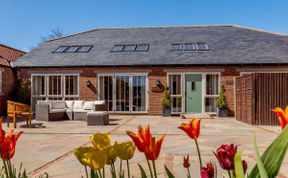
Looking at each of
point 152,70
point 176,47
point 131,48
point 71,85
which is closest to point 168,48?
point 176,47

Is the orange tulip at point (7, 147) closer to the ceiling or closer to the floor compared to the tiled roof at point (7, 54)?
closer to the floor

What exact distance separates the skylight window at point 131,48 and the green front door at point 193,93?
135 inches

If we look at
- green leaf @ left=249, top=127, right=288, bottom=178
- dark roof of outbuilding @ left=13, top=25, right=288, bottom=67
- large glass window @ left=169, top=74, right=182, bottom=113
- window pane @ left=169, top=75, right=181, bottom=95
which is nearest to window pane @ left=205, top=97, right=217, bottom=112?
large glass window @ left=169, top=74, right=182, bottom=113

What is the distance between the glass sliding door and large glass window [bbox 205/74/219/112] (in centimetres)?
451

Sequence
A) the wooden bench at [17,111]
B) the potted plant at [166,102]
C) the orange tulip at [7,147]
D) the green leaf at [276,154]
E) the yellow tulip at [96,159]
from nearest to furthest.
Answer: the green leaf at [276,154] < the yellow tulip at [96,159] < the orange tulip at [7,147] < the wooden bench at [17,111] < the potted plant at [166,102]

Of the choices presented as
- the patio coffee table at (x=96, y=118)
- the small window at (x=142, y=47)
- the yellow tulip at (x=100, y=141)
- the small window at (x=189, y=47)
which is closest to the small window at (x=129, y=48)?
the small window at (x=142, y=47)

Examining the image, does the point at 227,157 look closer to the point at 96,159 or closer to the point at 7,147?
the point at 96,159

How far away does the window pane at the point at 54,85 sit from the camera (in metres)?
15.3

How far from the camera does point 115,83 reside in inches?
586

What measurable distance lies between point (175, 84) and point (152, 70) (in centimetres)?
154

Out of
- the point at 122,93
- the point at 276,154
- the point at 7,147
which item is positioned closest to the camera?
the point at 276,154

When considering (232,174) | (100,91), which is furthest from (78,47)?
(232,174)

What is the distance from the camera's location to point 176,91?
14.6 metres

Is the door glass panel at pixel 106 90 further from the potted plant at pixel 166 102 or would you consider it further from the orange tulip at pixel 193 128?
the orange tulip at pixel 193 128
